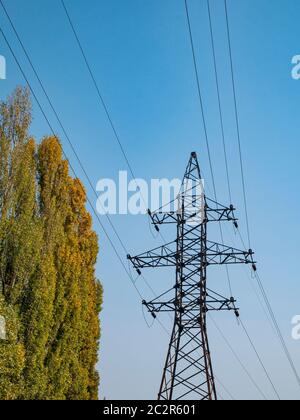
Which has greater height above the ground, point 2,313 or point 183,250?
point 183,250

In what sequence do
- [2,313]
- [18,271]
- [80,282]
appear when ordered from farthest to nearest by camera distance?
1. [80,282]
2. [18,271]
3. [2,313]

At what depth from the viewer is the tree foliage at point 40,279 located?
2052 cm

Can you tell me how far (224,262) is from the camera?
22.1 metres

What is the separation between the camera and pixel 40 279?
21969mm

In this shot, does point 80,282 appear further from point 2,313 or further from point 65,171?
point 2,313

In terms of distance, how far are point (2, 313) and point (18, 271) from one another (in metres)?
2.08

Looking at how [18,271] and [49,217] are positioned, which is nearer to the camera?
[18,271]

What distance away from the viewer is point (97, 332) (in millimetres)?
29219

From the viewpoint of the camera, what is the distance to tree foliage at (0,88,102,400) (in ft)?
67.3
